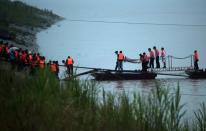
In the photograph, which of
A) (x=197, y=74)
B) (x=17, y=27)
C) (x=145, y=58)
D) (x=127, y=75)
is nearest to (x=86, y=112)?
(x=127, y=75)

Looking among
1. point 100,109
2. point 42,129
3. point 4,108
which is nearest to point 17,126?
point 42,129

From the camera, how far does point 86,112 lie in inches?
318

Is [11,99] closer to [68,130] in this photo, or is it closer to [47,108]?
[47,108]

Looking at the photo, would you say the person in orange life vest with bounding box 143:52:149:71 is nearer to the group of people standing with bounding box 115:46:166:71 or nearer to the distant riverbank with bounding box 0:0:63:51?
the group of people standing with bounding box 115:46:166:71

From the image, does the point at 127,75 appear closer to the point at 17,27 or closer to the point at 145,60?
the point at 145,60

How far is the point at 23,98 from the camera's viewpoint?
8.05m

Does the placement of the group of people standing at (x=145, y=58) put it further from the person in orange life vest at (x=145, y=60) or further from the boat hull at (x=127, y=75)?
the boat hull at (x=127, y=75)

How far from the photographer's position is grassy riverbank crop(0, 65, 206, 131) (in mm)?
7145

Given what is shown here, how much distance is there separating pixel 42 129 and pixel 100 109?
6.05 feet

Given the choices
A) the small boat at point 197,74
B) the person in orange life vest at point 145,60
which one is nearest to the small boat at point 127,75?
the person in orange life vest at point 145,60

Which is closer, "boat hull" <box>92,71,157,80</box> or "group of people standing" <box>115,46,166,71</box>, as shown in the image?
"boat hull" <box>92,71,157,80</box>

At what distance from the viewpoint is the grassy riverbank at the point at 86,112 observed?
714 cm

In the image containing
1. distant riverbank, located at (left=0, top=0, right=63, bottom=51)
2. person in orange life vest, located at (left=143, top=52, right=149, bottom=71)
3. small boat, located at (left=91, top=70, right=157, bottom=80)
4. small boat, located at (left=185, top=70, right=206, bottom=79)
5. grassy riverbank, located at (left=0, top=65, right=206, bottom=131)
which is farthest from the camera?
distant riverbank, located at (left=0, top=0, right=63, bottom=51)

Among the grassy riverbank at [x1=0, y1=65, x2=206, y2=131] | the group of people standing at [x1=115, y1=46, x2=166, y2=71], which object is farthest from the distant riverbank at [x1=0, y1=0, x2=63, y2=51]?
the grassy riverbank at [x1=0, y1=65, x2=206, y2=131]
